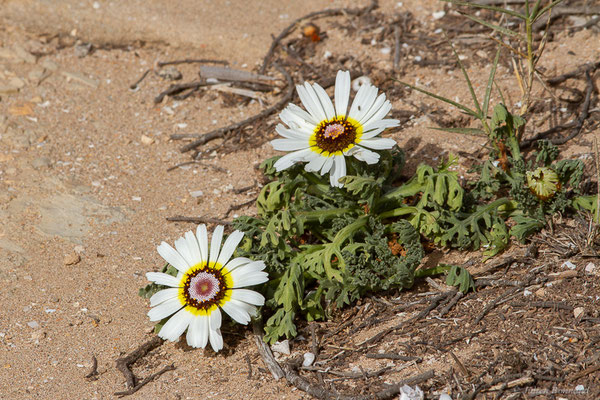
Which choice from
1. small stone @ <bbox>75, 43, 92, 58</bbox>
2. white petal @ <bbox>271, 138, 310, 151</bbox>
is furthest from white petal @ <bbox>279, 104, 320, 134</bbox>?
small stone @ <bbox>75, 43, 92, 58</bbox>

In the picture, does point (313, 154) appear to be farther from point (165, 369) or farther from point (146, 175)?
point (146, 175)

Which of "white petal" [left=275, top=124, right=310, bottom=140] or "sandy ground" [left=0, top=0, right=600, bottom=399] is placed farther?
"white petal" [left=275, top=124, right=310, bottom=140]

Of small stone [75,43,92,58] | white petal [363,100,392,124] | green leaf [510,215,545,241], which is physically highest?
small stone [75,43,92,58]

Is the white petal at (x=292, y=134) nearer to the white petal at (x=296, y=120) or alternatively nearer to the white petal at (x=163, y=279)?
the white petal at (x=296, y=120)

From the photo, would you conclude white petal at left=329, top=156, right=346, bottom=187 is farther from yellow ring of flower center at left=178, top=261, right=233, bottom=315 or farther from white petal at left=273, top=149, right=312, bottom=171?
yellow ring of flower center at left=178, top=261, right=233, bottom=315

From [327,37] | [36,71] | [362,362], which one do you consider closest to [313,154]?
[362,362]

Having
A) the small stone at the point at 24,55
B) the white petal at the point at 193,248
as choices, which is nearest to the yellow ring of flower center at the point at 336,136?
the white petal at the point at 193,248

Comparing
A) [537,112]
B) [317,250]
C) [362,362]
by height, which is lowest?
[362,362]
